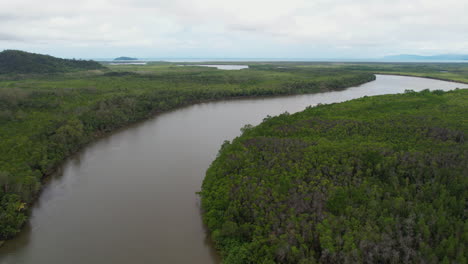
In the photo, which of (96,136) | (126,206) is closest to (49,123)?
(96,136)

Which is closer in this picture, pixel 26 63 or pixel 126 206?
pixel 126 206

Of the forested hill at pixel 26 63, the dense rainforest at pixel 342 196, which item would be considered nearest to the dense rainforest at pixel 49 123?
the dense rainforest at pixel 342 196

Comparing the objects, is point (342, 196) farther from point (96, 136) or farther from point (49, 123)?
point (49, 123)

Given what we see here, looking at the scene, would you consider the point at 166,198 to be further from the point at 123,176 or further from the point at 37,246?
the point at 37,246

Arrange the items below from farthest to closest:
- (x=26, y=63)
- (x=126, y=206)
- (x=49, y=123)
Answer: (x=26, y=63)
(x=49, y=123)
(x=126, y=206)

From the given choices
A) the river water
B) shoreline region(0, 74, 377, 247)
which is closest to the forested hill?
shoreline region(0, 74, 377, 247)

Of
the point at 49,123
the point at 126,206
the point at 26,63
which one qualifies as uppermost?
the point at 26,63

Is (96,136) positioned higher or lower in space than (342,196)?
lower

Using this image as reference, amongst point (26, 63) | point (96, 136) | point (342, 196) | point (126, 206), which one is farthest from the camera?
point (26, 63)
